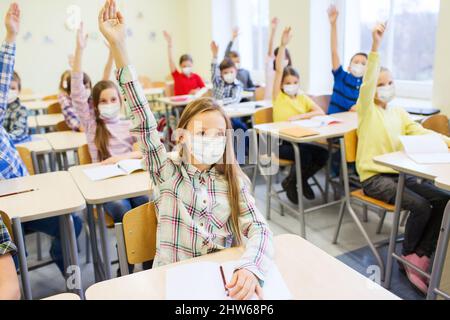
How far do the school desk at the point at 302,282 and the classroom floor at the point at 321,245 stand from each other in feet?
4.32

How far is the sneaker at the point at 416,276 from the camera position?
2144 mm

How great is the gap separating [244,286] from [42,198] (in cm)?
115

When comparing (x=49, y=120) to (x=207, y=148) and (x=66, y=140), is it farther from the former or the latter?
(x=207, y=148)

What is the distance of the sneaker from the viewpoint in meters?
2.14

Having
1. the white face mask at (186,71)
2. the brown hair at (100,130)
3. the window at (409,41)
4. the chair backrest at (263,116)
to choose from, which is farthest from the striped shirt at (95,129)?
the white face mask at (186,71)

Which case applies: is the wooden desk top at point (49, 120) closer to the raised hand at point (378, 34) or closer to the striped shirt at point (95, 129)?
the striped shirt at point (95, 129)

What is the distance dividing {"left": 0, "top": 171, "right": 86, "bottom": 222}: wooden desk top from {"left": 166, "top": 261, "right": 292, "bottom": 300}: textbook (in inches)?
30.4

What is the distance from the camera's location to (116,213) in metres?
2.24

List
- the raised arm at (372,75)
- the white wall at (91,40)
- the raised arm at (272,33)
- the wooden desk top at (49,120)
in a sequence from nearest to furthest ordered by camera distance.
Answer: the raised arm at (372,75), the wooden desk top at (49,120), the raised arm at (272,33), the white wall at (91,40)

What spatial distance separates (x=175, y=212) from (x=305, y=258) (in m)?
0.43

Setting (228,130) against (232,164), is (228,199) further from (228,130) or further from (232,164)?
(228,130)

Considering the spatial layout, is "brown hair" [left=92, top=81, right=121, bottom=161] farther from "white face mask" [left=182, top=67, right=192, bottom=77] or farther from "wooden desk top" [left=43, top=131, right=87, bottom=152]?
"white face mask" [left=182, top=67, right=192, bottom=77]

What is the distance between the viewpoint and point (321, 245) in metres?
2.77
